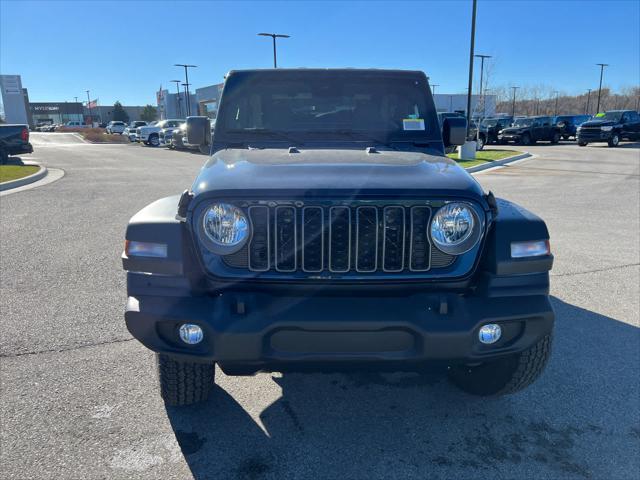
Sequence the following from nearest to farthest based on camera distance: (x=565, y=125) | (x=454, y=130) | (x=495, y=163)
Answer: (x=454, y=130), (x=495, y=163), (x=565, y=125)

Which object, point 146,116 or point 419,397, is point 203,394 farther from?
point 146,116

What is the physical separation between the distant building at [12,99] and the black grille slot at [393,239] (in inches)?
2170

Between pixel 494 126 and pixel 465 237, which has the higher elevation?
pixel 494 126

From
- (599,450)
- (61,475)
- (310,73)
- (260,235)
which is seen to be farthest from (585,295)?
(61,475)

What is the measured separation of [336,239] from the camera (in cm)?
238

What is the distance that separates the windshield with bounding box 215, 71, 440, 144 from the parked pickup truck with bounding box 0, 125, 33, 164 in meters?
17.0

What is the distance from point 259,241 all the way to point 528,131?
30501 millimetres

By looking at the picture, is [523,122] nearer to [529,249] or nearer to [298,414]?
[529,249]

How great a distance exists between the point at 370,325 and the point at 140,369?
193 cm

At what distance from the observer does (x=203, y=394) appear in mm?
2836

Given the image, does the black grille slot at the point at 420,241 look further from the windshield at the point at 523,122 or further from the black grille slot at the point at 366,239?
the windshield at the point at 523,122

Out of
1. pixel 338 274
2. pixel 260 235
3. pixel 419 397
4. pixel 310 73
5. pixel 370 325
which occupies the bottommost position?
pixel 419 397

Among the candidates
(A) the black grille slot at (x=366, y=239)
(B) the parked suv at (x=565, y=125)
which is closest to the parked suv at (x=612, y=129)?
(B) the parked suv at (x=565, y=125)

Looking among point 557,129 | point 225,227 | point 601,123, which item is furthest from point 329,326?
point 557,129
